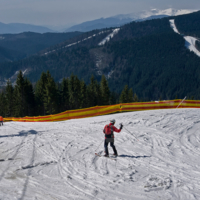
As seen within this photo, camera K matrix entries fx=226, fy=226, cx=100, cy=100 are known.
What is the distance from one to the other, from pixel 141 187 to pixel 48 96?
42539mm

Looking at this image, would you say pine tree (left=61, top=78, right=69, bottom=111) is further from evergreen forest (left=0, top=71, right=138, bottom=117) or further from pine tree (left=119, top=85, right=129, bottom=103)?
pine tree (left=119, top=85, right=129, bottom=103)

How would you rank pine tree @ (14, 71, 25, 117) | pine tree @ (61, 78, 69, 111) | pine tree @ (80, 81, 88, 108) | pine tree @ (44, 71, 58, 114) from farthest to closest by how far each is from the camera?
pine tree @ (61, 78, 69, 111), pine tree @ (80, 81, 88, 108), pine tree @ (14, 71, 25, 117), pine tree @ (44, 71, 58, 114)

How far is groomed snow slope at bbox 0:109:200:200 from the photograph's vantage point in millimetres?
6871

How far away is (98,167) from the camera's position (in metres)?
9.09

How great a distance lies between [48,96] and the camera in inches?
1885

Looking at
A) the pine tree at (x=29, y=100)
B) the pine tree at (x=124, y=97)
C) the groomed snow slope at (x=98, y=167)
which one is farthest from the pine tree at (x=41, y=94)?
the groomed snow slope at (x=98, y=167)

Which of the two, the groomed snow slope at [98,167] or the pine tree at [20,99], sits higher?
the groomed snow slope at [98,167]

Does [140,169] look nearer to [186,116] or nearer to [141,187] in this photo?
[141,187]

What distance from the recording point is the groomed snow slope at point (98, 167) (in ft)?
22.5

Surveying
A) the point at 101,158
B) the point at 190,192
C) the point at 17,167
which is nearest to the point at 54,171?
the point at 17,167

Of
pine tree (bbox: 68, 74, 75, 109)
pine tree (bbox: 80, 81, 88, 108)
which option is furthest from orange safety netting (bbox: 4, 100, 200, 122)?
pine tree (bbox: 80, 81, 88, 108)

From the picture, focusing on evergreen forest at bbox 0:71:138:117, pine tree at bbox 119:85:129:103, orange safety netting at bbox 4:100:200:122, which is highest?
orange safety netting at bbox 4:100:200:122

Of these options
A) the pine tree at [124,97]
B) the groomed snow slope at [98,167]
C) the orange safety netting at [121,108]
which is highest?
the groomed snow slope at [98,167]

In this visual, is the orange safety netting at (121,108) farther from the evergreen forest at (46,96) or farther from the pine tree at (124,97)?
the pine tree at (124,97)
